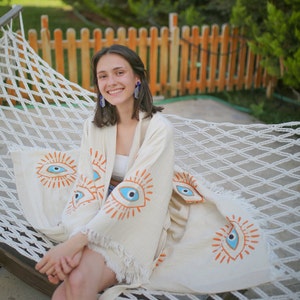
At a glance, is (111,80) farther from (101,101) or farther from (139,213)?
(139,213)

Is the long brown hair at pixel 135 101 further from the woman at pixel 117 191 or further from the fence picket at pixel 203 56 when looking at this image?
the fence picket at pixel 203 56

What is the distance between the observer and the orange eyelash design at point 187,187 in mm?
1690

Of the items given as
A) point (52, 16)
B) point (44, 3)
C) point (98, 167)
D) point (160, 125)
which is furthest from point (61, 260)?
point (44, 3)

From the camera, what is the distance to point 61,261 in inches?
52.1

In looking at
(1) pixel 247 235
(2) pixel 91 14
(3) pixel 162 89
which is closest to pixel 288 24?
(3) pixel 162 89

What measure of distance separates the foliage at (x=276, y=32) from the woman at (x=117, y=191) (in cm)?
260

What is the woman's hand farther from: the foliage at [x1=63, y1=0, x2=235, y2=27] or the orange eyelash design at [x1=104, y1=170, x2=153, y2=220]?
the foliage at [x1=63, y1=0, x2=235, y2=27]

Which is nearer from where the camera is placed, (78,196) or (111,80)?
(111,80)

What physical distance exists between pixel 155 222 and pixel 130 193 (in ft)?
0.48

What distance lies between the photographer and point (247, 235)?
165 cm

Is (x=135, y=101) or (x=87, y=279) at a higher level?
(x=135, y=101)

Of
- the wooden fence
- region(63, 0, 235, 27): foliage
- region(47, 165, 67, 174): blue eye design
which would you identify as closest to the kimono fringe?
region(47, 165, 67, 174): blue eye design

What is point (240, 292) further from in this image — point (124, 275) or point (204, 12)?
point (204, 12)

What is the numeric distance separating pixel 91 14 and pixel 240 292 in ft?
27.2
